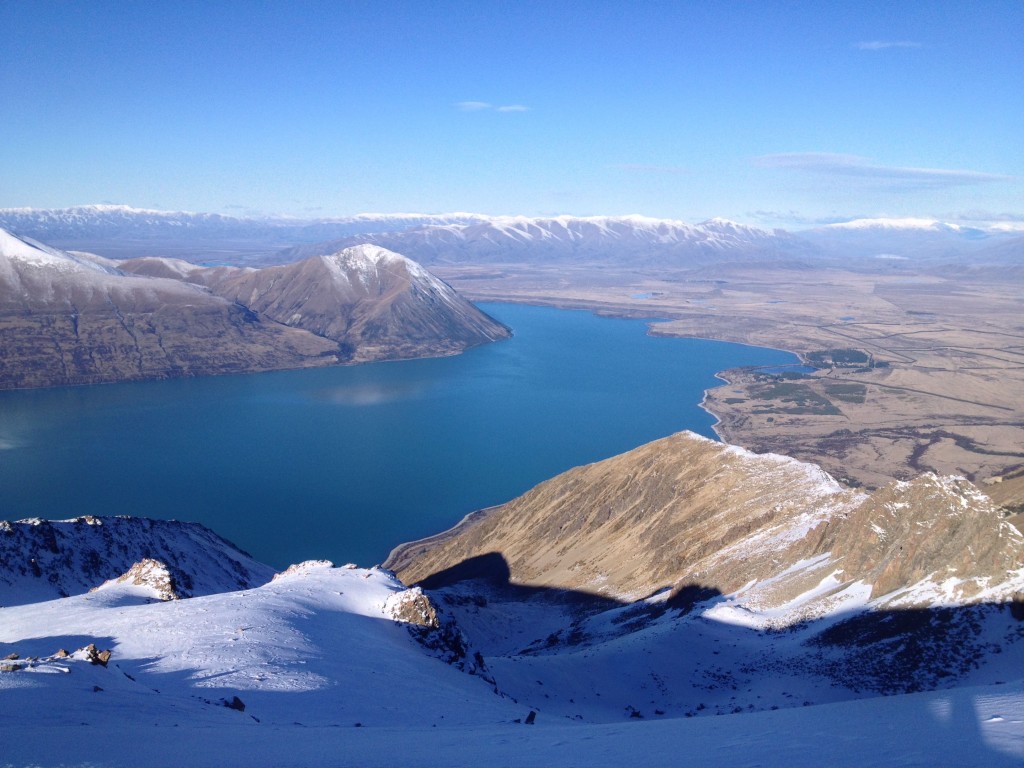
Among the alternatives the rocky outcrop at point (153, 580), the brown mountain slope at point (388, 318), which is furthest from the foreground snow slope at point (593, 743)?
the brown mountain slope at point (388, 318)

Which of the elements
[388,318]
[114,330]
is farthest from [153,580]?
[388,318]

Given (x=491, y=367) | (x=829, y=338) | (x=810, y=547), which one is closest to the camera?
(x=810, y=547)

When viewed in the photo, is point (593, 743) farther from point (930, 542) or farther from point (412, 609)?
point (930, 542)

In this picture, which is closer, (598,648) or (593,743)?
(593,743)

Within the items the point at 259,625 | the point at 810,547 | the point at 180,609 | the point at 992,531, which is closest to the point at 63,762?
the point at 259,625

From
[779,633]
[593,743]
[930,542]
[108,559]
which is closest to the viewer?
[593,743]

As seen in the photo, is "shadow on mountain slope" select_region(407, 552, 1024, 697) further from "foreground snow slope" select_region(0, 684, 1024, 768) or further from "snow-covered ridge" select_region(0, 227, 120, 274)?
"snow-covered ridge" select_region(0, 227, 120, 274)

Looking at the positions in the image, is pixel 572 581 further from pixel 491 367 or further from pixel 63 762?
pixel 491 367

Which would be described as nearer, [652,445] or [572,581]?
[572,581]
